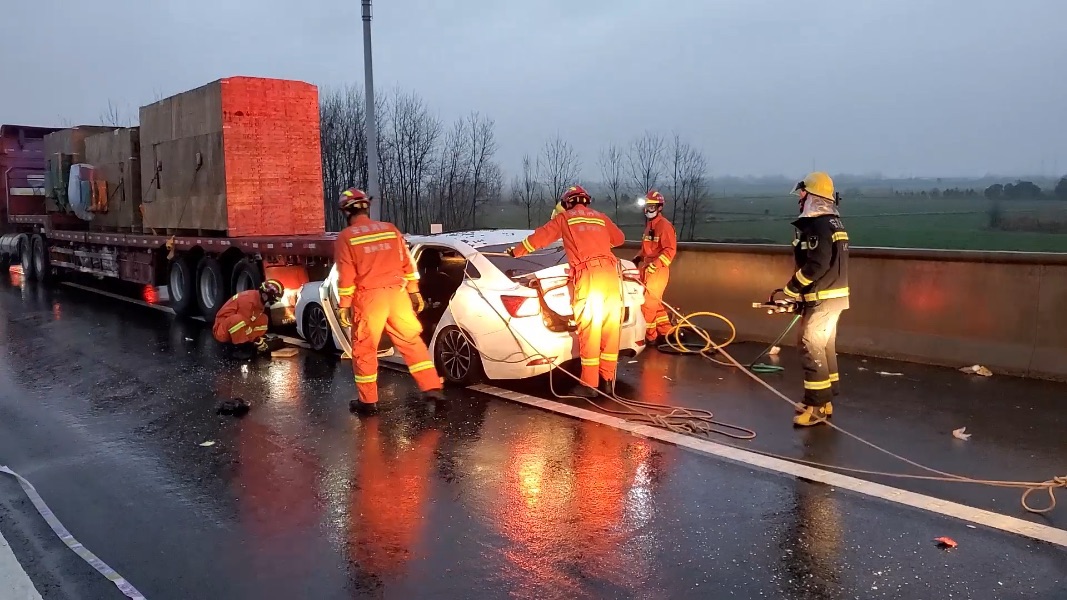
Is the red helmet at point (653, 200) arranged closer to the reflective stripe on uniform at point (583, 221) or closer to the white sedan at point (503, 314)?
the white sedan at point (503, 314)

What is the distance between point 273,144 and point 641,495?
9.98 metres

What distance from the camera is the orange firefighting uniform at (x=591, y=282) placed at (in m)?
7.12

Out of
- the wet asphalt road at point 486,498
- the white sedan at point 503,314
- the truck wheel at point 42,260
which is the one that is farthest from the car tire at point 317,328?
the truck wheel at point 42,260

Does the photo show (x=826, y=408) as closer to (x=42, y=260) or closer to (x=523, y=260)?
(x=523, y=260)

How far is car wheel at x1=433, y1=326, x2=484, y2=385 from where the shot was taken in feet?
25.2

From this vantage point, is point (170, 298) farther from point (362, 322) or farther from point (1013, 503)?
point (1013, 503)

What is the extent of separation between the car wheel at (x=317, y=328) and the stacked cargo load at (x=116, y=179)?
7.69 metres

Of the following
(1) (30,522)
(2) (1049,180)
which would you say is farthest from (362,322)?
(2) (1049,180)

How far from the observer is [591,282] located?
711 centimetres

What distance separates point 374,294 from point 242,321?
379cm

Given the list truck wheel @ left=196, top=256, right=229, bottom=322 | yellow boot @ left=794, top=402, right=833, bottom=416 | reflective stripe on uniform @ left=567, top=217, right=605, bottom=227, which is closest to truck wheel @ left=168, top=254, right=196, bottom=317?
truck wheel @ left=196, top=256, right=229, bottom=322

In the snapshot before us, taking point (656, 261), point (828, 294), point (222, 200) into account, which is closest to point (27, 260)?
point (222, 200)

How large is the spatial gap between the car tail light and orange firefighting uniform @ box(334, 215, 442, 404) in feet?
2.72

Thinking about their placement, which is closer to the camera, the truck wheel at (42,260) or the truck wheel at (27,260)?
the truck wheel at (42,260)
